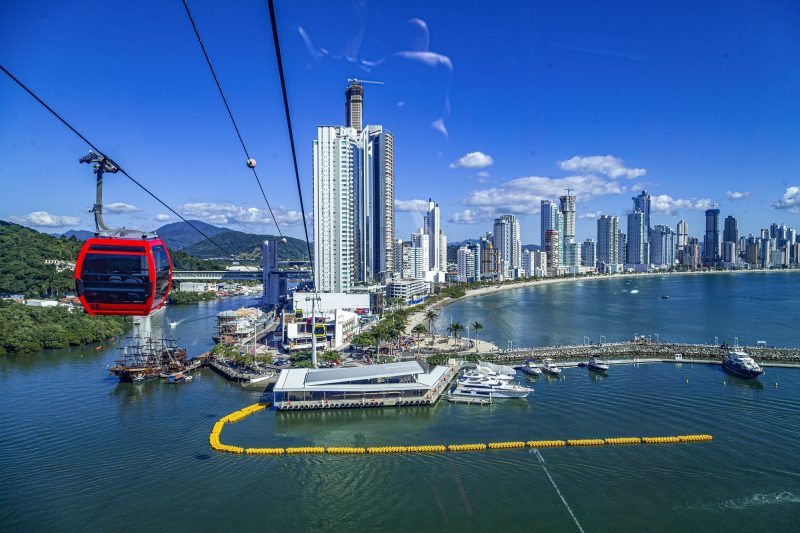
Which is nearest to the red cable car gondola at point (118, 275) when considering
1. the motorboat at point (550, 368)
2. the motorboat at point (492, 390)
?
the motorboat at point (492, 390)

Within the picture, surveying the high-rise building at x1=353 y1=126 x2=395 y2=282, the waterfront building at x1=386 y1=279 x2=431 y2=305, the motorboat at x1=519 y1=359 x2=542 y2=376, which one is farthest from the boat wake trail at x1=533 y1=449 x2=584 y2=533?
the high-rise building at x1=353 y1=126 x2=395 y2=282

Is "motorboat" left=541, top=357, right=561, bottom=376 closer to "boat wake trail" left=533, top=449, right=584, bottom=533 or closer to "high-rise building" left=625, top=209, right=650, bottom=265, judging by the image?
"boat wake trail" left=533, top=449, right=584, bottom=533

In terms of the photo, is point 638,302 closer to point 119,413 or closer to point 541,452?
point 541,452

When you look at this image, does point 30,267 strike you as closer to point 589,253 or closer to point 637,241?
point 589,253

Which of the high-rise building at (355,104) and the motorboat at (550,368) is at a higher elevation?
the high-rise building at (355,104)

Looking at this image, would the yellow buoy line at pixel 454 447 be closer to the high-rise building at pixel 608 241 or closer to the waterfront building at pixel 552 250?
the waterfront building at pixel 552 250

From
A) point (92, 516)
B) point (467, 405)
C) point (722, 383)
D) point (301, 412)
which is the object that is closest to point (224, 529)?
point (92, 516)

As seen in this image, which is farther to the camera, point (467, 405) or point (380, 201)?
point (380, 201)
